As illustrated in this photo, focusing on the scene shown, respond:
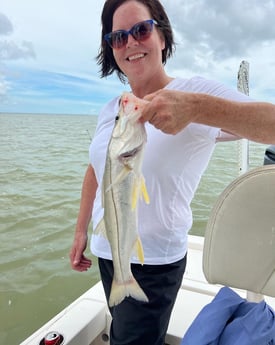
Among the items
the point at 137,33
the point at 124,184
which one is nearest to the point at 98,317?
the point at 124,184

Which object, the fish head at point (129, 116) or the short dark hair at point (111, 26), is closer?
the fish head at point (129, 116)

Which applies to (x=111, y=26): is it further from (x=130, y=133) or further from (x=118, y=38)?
(x=130, y=133)

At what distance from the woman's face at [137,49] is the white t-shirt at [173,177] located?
12 cm

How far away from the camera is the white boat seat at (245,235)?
3.91ft

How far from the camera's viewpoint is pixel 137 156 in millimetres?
1010

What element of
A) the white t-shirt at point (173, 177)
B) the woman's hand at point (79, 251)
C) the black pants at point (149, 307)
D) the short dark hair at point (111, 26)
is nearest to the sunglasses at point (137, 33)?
the short dark hair at point (111, 26)

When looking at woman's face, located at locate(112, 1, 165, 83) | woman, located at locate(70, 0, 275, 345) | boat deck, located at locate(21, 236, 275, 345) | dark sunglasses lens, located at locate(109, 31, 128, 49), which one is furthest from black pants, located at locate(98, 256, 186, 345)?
dark sunglasses lens, located at locate(109, 31, 128, 49)

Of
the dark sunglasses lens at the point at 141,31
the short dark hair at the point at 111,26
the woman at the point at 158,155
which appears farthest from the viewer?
the short dark hair at the point at 111,26

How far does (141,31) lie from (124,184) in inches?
27.7

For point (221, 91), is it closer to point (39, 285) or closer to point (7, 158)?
point (39, 285)

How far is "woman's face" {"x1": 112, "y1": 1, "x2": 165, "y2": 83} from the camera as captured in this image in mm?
1426

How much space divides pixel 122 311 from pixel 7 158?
39.1ft

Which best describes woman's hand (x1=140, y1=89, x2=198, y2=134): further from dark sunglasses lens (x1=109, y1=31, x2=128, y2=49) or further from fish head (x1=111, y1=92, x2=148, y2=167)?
dark sunglasses lens (x1=109, y1=31, x2=128, y2=49)

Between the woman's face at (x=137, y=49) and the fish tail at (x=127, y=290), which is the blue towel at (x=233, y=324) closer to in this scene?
the fish tail at (x=127, y=290)
